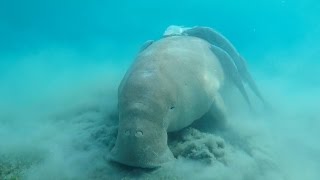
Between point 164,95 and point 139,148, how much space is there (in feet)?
3.82

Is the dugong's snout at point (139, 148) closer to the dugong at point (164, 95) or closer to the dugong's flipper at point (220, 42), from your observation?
the dugong at point (164, 95)

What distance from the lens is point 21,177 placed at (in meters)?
5.63

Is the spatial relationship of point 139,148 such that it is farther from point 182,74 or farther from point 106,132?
→ point 182,74

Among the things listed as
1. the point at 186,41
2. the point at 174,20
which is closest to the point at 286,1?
the point at 174,20

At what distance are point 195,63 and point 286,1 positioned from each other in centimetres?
5990

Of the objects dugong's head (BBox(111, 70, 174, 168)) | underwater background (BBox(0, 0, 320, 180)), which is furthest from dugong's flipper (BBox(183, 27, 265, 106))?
dugong's head (BBox(111, 70, 174, 168))

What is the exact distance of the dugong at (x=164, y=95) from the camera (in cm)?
549

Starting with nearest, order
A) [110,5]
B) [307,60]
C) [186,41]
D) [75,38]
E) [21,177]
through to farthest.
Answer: [21,177]
[186,41]
[307,60]
[75,38]
[110,5]

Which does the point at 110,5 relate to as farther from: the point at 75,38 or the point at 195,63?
the point at 195,63

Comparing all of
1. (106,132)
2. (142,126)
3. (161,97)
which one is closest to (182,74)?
(161,97)

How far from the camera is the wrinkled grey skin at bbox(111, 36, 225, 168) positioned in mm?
5480

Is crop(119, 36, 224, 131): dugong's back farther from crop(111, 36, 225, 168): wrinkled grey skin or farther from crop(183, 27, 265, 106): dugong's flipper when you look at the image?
crop(183, 27, 265, 106): dugong's flipper

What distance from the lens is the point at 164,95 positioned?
20.5ft

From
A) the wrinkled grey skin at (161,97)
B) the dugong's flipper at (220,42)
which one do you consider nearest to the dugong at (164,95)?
the wrinkled grey skin at (161,97)
